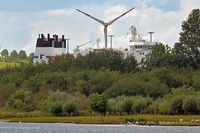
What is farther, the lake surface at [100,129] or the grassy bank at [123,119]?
the grassy bank at [123,119]

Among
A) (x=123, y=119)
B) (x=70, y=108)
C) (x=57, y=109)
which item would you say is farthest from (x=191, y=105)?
(x=57, y=109)

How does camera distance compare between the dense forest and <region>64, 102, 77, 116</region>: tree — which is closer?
<region>64, 102, 77, 116</region>: tree

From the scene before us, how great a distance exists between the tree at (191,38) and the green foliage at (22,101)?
38.7 meters

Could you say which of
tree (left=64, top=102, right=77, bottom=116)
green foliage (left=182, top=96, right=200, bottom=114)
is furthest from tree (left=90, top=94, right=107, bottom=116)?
green foliage (left=182, top=96, right=200, bottom=114)

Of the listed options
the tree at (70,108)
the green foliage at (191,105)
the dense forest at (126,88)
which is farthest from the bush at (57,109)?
the green foliage at (191,105)

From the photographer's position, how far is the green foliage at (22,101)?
165750mm

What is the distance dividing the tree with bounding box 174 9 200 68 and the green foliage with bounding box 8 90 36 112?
38.7 m

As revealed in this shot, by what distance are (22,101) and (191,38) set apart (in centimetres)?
4428

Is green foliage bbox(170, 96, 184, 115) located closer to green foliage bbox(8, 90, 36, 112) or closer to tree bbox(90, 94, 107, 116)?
tree bbox(90, 94, 107, 116)

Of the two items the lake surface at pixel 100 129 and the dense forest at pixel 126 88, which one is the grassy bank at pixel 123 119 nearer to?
the lake surface at pixel 100 129

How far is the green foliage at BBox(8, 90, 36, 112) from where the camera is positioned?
544 ft

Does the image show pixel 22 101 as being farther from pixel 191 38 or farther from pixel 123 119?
pixel 191 38

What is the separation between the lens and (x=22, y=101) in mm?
168375

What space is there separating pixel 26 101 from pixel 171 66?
3716 cm
